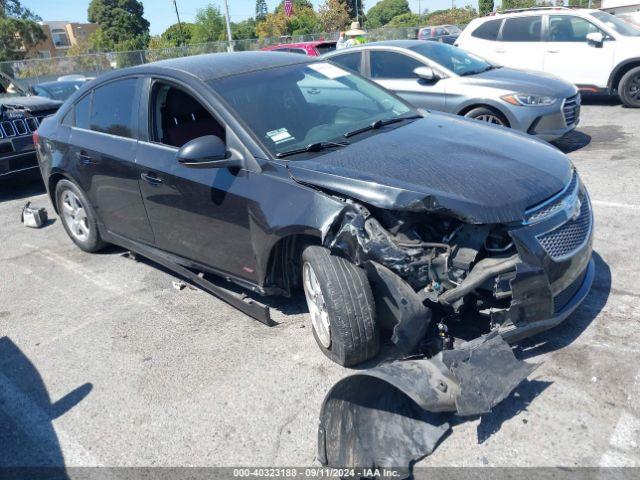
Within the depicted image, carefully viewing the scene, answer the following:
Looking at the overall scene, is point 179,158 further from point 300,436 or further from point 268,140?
point 300,436

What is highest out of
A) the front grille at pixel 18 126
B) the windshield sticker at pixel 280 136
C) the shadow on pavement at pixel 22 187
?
the windshield sticker at pixel 280 136

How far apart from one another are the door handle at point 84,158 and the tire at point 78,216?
346 mm

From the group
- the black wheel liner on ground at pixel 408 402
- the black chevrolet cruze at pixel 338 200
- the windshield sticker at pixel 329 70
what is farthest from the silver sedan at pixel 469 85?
the black wheel liner on ground at pixel 408 402

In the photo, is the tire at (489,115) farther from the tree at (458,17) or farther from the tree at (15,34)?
the tree at (15,34)

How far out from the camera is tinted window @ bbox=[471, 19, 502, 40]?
11375 millimetres

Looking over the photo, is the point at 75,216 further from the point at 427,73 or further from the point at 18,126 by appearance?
the point at 427,73

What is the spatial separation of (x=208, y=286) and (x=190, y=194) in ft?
2.41

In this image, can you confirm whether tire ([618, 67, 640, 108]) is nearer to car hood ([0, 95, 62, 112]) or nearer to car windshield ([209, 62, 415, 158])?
car windshield ([209, 62, 415, 158])

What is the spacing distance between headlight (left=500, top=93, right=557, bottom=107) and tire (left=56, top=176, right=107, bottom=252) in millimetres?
5302

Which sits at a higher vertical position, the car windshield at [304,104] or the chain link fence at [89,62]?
the car windshield at [304,104]

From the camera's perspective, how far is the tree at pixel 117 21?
219ft

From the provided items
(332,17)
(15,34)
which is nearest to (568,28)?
(332,17)

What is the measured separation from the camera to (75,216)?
5.62m

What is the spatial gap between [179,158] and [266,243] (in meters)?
0.75
